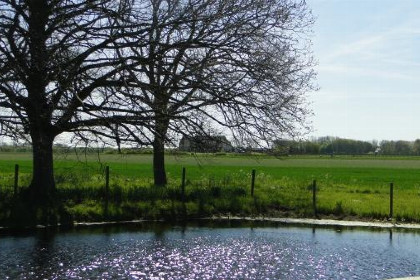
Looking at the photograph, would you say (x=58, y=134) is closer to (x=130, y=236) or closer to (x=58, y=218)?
(x=58, y=218)

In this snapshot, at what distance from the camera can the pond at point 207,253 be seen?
1232cm

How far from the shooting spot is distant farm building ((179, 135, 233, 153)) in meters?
21.4

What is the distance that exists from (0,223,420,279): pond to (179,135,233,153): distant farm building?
11.2 ft

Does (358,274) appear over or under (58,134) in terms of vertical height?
under

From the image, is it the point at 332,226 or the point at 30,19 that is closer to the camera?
Result: the point at 30,19

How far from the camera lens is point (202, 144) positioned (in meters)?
21.8

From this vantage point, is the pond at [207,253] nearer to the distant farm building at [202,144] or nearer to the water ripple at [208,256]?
the water ripple at [208,256]

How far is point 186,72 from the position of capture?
20453 millimetres

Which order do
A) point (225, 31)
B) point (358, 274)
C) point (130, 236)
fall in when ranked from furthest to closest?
point (225, 31)
point (130, 236)
point (358, 274)

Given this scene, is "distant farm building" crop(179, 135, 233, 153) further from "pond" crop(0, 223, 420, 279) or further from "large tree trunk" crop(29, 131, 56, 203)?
"large tree trunk" crop(29, 131, 56, 203)

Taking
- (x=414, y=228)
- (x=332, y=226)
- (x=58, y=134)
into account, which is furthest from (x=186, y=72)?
(x=414, y=228)

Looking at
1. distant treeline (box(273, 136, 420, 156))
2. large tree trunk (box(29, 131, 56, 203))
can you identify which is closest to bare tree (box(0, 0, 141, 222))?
large tree trunk (box(29, 131, 56, 203))

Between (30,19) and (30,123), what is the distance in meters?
3.08

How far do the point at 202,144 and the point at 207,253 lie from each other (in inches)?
300
